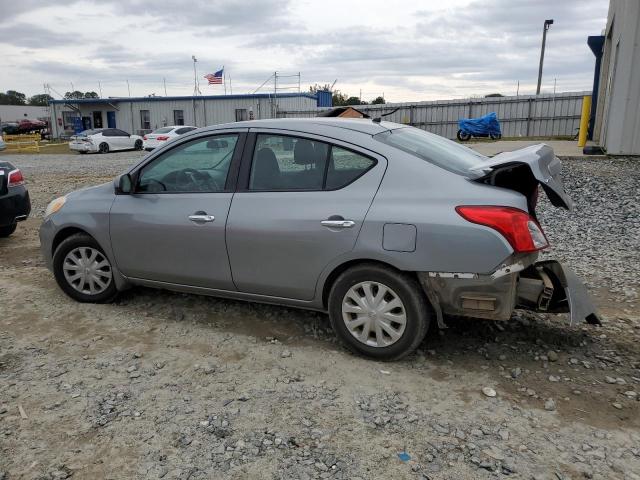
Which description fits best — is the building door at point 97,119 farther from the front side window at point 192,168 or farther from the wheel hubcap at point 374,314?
the wheel hubcap at point 374,314

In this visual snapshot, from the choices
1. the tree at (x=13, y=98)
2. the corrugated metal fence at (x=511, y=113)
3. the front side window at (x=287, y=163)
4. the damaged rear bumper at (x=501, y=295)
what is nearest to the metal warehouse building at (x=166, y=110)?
the corrugated metal fence at (x=511, y=113)

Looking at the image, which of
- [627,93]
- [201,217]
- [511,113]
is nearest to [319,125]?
[201,217]

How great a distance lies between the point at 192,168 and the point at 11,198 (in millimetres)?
3936

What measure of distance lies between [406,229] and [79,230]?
3.10 meters

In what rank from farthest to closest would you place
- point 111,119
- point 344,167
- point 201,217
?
point 111,119
point 201,217
point 344,167

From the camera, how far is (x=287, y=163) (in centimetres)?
396

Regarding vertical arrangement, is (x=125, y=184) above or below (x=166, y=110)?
below

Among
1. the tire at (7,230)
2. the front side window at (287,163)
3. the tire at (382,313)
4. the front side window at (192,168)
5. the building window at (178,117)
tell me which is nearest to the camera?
the tire at (382,313)

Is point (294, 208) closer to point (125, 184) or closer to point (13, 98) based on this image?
point (125, 184)

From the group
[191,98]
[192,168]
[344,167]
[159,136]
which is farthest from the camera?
[191,98]

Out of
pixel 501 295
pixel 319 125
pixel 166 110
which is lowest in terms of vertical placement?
pixel 501 295

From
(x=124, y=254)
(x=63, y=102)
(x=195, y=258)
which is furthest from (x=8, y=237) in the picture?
(x=63, y=102)

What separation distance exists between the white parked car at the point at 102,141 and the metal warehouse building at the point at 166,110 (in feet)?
33.3

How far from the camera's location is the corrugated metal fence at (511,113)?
1101 inches
